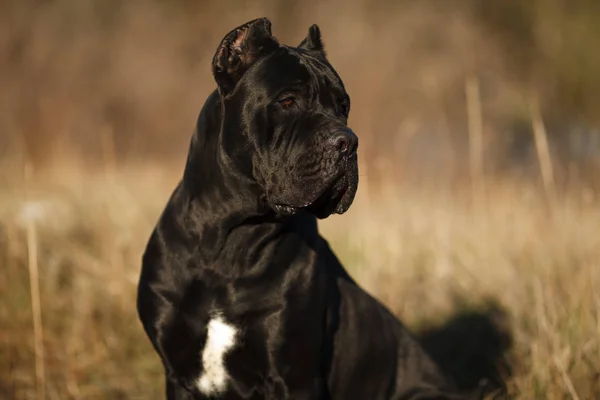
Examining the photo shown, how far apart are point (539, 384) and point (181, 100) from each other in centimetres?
1109

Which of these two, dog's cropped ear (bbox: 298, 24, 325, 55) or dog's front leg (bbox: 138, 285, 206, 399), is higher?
dog's cropped ear (bbox: 298, 24, 325, 55)

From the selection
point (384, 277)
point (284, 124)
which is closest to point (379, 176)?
point (384, 277)

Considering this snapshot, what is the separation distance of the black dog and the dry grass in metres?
1.25

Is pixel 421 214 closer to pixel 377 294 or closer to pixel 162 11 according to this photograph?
pixel 377 294

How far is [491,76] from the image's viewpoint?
13.1 metres

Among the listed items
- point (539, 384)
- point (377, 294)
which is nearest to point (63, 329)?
point (377, 294)

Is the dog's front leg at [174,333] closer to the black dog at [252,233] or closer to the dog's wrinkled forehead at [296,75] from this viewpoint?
the black dog at [252,233]

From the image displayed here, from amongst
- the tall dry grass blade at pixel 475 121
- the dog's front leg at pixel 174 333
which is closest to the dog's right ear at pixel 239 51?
the dog's front leg at pixel 174 333

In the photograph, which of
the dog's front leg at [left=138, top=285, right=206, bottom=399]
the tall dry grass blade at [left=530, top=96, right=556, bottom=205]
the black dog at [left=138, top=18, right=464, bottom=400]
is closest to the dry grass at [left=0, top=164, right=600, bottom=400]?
the tall dry grass blade at [left=530, top=96, right=556, bottom=205]

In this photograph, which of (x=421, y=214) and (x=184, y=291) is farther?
(x=421, y=214)

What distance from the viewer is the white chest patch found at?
2803 mm

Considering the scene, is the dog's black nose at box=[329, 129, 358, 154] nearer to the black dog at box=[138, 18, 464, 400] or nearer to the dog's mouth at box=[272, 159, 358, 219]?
the black dog at box=[138, 18, 464, 400]

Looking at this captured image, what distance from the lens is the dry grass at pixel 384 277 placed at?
3.98 meters

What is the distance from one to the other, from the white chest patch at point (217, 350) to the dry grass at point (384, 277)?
1.44 meters
